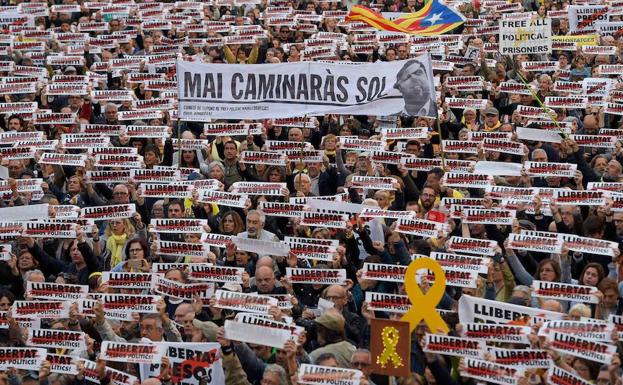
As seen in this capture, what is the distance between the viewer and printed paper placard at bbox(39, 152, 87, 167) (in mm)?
17891

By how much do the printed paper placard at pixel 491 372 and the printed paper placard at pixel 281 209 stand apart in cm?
452

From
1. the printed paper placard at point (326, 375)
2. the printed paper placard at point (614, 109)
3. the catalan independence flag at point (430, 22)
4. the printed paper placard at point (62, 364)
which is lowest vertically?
the printed paper placard at point (62, 364)

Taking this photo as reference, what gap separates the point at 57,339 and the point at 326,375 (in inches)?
98.2

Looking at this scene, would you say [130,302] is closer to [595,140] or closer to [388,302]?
[388,302]

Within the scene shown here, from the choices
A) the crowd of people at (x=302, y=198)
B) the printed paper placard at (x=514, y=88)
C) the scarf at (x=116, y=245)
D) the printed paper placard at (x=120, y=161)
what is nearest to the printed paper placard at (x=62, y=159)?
the crowd of people at (x=302, y=198)

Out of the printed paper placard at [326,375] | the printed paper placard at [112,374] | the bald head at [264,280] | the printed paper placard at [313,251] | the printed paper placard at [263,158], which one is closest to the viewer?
the printed paper placard at [326,375]

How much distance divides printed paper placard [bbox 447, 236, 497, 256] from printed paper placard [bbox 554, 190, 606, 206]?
129 cm

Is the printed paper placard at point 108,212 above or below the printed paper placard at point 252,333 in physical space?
above

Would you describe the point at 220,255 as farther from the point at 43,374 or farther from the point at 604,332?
the point at 604,332

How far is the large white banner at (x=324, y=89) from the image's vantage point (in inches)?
697

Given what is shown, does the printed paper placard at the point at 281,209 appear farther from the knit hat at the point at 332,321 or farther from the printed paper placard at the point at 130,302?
the knit hat at the point at 332,321

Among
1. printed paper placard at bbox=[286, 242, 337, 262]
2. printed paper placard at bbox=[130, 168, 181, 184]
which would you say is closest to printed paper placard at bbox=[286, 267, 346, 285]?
printed paper placard at bbox=[286, 242, 337, 262]

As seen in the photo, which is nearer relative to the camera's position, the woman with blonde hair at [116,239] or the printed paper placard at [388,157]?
the woman with blonde hair at [116,239]

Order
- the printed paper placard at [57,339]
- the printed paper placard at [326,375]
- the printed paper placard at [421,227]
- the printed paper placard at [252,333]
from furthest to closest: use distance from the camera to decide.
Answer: the printed paper placard at [421,227] < the printed paper placard at [57,339] < the printed paper placard at [252,333] < the printed paper placard at [326,375]
